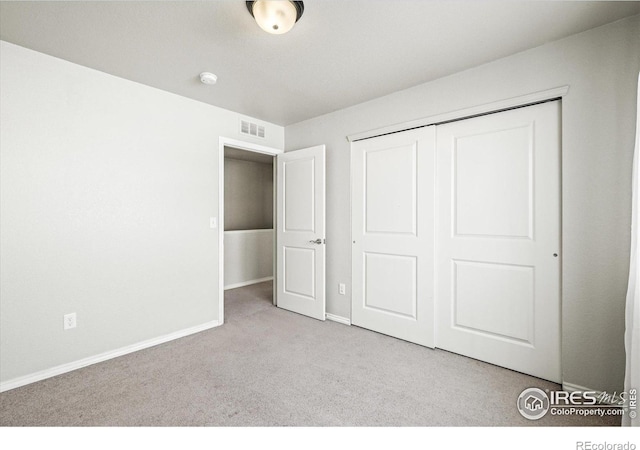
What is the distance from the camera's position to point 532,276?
215 cm

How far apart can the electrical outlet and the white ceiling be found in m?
1.95

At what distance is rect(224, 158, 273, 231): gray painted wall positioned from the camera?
5645mm

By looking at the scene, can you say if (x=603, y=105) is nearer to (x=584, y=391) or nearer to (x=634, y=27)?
(x=634, y=27)

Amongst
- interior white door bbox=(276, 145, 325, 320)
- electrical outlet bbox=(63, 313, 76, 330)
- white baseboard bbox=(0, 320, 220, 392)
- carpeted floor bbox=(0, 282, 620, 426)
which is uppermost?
interior white door bbox=(276, 145, 325, 320)

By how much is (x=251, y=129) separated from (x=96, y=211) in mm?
1833

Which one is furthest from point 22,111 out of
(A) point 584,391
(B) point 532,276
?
(A) point 584,391

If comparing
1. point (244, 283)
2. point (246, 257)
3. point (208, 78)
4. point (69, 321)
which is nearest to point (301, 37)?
point (208, 78)

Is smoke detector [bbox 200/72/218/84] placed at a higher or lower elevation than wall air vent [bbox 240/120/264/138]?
higher

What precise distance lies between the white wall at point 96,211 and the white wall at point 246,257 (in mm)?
1836

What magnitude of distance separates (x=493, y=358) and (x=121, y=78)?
152 inches

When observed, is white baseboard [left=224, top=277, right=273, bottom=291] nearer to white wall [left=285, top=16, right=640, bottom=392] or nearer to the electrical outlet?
the electrical outlet

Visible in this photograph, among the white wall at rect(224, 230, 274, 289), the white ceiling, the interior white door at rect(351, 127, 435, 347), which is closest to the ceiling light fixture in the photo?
the white ceiling

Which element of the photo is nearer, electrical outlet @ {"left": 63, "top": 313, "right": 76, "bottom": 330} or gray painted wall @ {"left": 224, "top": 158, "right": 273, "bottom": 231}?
electrical outlet @ {"left": 63, "top": 313, "right": 76, "bottom": 330}
